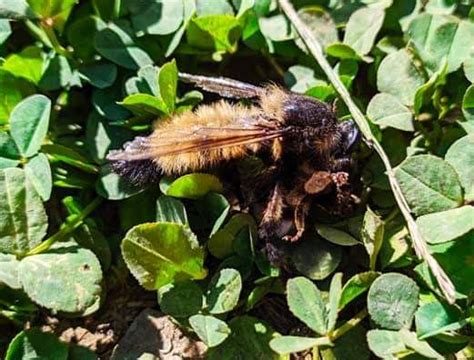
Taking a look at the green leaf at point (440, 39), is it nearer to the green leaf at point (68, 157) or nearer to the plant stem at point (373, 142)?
the plant stem at point (373, 142)

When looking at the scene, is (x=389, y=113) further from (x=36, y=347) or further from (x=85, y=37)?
(x=36, y=347)

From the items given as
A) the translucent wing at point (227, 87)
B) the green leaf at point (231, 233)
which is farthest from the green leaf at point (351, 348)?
the translucent wing at point (227, 87)

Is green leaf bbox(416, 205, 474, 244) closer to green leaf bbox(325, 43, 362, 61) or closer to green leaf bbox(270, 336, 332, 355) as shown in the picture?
green leaf bbox(270, 336, 332, 355)

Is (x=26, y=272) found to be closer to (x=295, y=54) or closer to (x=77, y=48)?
(x=77, y=48)

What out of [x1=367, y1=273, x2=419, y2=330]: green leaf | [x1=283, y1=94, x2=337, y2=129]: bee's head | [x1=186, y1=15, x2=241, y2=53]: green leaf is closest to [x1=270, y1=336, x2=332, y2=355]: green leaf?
[x1=367, y1=273, x2=419, y2=330]: green leaf

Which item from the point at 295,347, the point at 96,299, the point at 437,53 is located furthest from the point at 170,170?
the point at 437,53
